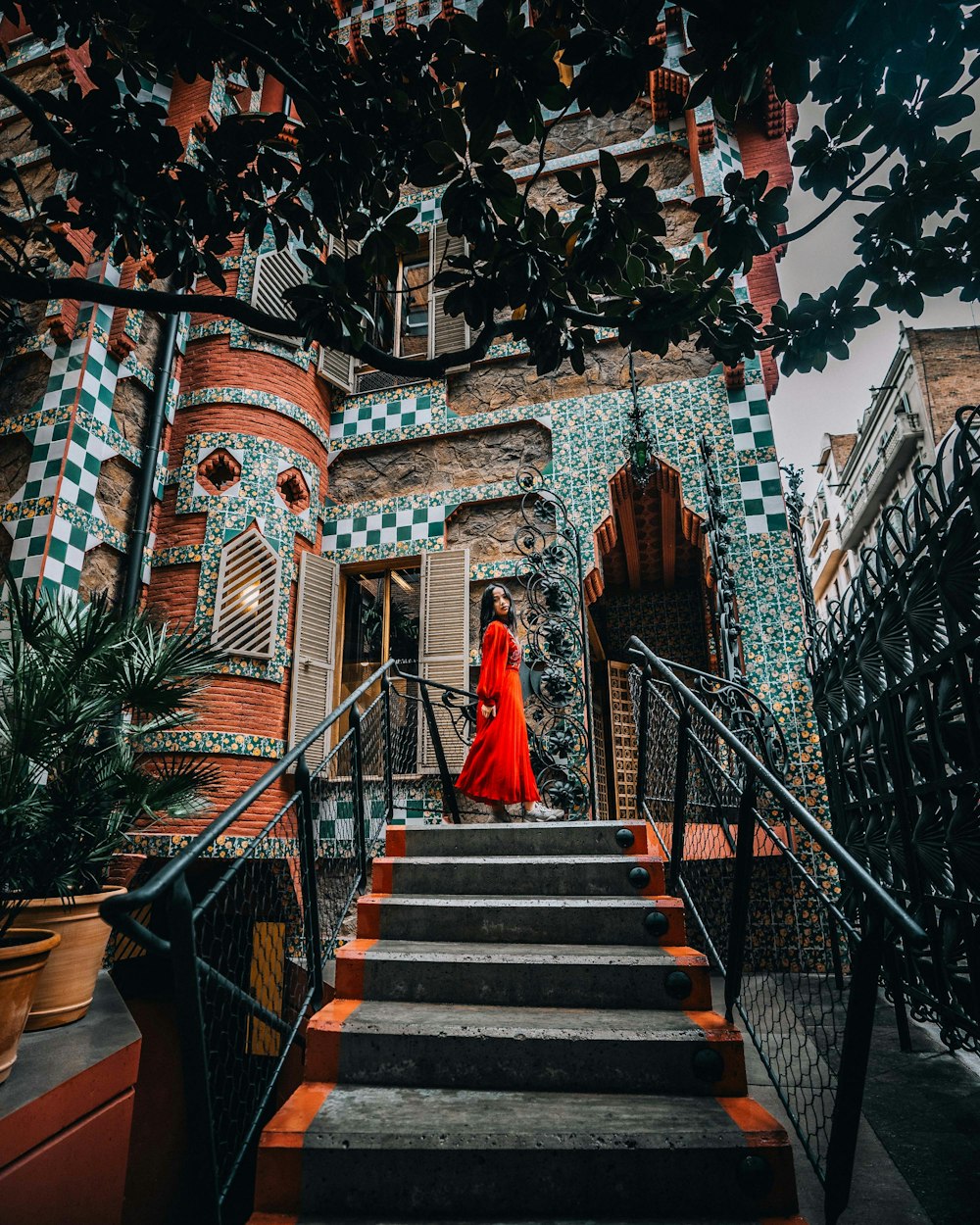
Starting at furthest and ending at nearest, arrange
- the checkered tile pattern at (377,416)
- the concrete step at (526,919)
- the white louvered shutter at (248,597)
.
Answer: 1. the checkered tile pattern at (377,416)
2. the white louvered shutter at (248,597)
3. the concrete step at (526,919)

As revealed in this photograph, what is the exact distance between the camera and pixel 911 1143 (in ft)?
8.74

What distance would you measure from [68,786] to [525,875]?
2430 mm

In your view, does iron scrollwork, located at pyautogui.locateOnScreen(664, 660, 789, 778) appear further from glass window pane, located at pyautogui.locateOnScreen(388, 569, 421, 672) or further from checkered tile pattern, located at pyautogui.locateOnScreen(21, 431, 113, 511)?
checkered tile pattern, located at pyautogui.locateOnScreen(21, 431, 113, 511)

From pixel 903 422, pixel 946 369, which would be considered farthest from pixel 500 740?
pixel 903 422

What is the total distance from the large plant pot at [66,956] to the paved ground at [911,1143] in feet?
10.1

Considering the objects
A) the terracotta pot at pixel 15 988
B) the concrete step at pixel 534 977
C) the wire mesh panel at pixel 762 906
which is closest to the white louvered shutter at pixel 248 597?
the wire mesh panel at pixel 762 906

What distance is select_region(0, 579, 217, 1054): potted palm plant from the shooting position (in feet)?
10.6

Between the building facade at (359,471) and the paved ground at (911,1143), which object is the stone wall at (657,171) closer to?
the building facade at (359,471)

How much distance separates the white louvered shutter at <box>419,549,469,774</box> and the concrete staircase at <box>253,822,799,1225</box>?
130 inches

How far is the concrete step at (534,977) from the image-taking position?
333 cm

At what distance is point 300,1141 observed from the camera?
8.46ft

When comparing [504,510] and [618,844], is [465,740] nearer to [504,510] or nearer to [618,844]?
[504,510]

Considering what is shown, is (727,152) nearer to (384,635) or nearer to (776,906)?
(384,635)

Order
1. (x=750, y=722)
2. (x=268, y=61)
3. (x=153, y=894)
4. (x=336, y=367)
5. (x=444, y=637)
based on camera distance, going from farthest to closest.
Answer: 1. (x=336, y=367)
2. (x=444, y=637)
3. (x=750, y=722)
4. (x=268, y=61)
5. (x=153, y=894)
